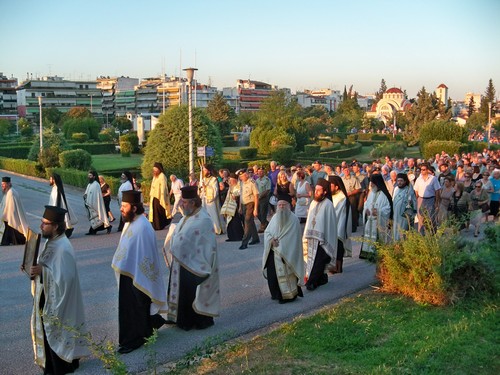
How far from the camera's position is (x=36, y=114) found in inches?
4779

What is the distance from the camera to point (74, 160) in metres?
29.8

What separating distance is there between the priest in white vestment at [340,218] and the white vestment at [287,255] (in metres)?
1.83

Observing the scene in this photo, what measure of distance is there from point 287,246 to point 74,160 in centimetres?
2339

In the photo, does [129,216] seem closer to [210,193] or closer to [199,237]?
[199,237]

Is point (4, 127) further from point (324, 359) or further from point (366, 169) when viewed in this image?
point (324, 359)

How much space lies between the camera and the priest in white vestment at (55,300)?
5977mm

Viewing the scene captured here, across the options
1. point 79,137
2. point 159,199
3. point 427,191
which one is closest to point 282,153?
point 159,199

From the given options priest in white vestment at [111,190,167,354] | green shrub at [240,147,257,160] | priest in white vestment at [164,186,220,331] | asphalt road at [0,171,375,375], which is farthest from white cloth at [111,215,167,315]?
green shrub at [240,147,257,160]

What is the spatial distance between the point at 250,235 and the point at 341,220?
3.06 m

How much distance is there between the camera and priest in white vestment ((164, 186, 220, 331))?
286 inches

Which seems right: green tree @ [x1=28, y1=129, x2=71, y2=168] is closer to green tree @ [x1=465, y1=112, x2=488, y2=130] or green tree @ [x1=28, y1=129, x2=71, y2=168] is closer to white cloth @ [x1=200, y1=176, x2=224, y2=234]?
white cloth @ [x1=200, y1=176, x2=224, y2=234]

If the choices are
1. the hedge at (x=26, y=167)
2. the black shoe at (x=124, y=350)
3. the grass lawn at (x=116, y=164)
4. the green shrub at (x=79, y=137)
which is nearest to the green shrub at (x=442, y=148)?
the grass lawn at (x=116, y=164)

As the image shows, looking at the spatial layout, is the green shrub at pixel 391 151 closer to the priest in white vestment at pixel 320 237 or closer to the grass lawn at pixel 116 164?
the grass lawn at pixel 116 164

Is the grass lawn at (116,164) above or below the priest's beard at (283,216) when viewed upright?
below
